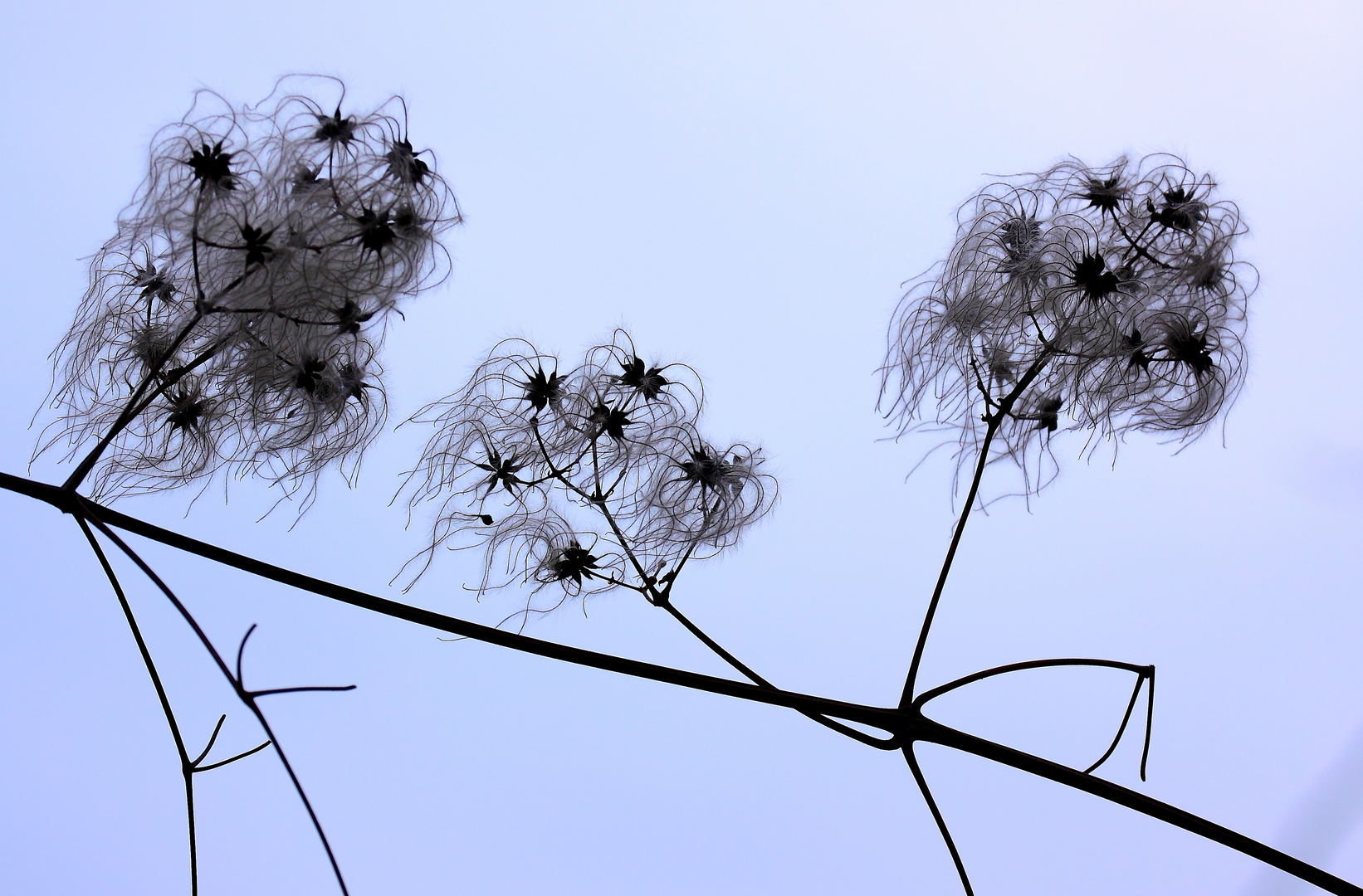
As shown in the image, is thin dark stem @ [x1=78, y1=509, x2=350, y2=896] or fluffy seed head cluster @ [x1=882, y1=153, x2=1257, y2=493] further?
fluffy seed head cluster @ [x1=882, y1=153, x2=1257, y2=493]

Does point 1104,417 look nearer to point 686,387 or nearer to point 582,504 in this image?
point 686,387

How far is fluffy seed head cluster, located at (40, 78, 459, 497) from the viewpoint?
177 cm

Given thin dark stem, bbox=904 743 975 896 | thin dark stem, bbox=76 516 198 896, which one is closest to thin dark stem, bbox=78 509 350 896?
thin dark stem, bbox=76 516 198 896

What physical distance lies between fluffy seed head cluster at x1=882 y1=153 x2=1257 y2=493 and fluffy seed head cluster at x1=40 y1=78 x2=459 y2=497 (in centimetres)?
116

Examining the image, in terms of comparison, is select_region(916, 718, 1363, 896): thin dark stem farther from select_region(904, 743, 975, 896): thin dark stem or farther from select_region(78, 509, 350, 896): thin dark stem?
select_region(78, 509, 350, 896): thin dark stem

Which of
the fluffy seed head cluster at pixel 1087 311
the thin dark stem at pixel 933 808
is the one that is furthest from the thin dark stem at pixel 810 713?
the fluffy seed head cluster at pixel 1087 311

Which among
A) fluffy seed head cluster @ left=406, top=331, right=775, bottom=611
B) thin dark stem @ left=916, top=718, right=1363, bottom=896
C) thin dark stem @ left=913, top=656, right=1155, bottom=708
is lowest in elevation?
thin dark stem @ left=916, top=718, right=1363, bottom=896

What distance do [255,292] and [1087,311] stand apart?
5.41 feet

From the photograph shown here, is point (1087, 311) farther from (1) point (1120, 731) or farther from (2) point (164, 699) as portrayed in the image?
(2) point (164, 699)

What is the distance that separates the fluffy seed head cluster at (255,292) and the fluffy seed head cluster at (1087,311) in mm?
1164

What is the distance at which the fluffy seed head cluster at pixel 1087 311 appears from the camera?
6.28 ft

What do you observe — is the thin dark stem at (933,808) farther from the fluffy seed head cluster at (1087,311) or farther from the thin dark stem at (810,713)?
the fluffy seed head cluster at (1087,311)

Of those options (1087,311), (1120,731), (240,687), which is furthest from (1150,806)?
(240,687)

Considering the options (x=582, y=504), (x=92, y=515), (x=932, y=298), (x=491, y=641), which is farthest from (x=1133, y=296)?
(x=92, y=515)
